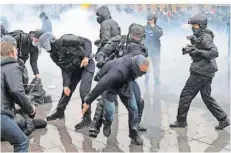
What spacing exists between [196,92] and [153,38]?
3.70 meters

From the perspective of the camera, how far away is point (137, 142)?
6305 mm

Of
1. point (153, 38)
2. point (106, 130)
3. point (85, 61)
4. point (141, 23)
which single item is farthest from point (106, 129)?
point (141, 23)

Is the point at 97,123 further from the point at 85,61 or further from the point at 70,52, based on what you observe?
the point at 70,52

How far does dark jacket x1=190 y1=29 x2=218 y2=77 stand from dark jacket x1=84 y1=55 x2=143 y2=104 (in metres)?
1.29

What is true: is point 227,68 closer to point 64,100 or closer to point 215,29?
point 215,29

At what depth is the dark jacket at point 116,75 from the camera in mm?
5812

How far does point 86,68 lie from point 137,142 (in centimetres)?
147

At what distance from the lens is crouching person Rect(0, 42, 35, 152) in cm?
470

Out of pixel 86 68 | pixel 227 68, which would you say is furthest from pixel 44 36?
pixel 227 68

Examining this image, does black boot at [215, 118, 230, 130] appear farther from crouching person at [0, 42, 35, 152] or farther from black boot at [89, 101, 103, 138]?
crouching person at [0, 42, 35, 152]

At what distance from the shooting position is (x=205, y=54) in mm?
6613

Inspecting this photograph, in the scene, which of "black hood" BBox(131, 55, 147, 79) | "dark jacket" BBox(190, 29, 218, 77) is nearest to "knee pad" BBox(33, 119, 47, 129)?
"black hood" BBox(131, 55, 147, 79)

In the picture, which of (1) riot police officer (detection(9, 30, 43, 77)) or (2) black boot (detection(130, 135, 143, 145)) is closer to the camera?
(2) black boot (detection(130, 135, 143, 145))

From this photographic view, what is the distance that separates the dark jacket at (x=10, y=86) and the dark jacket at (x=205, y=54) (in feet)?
9.66
